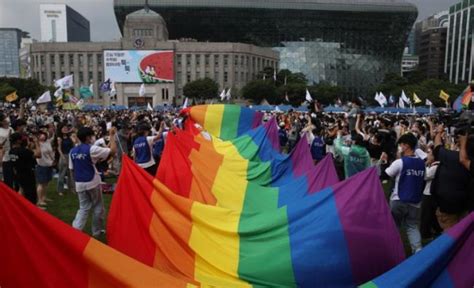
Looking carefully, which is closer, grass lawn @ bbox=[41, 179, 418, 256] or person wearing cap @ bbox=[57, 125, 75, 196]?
grass lawn @ bbox=[41, 179, 418, 256]

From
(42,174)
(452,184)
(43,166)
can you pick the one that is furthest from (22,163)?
(452,184)

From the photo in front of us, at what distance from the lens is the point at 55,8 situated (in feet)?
589

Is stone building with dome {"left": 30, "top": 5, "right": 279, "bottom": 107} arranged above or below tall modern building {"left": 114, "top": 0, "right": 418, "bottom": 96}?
below

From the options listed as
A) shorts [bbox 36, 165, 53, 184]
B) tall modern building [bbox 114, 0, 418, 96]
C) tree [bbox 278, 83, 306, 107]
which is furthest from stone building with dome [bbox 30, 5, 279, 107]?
shorts [bbox 36, 165, 53, 184]

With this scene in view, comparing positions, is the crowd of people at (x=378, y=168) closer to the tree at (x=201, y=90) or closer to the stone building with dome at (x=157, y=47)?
the tree at (x=201, y=90)

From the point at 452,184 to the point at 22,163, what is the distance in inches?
280

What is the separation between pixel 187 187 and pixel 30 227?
381cm

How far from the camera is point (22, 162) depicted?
316 inches

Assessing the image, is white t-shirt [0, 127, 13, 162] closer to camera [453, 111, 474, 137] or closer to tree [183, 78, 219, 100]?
camera [453, 111, 474, 137]

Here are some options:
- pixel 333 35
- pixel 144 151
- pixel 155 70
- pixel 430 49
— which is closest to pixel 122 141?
pixel 144 151

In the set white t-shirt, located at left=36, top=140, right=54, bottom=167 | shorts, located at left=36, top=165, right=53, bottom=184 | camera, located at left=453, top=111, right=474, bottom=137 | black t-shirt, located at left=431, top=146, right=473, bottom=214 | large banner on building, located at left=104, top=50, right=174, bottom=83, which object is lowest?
shorts, located at left=36, top=165, right=53, bottom=184

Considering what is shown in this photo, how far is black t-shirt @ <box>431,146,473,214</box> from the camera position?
5.61 meters

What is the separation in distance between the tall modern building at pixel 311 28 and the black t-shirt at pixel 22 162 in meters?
101

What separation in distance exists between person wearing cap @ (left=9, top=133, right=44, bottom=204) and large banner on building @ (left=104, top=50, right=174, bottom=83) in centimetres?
7304
